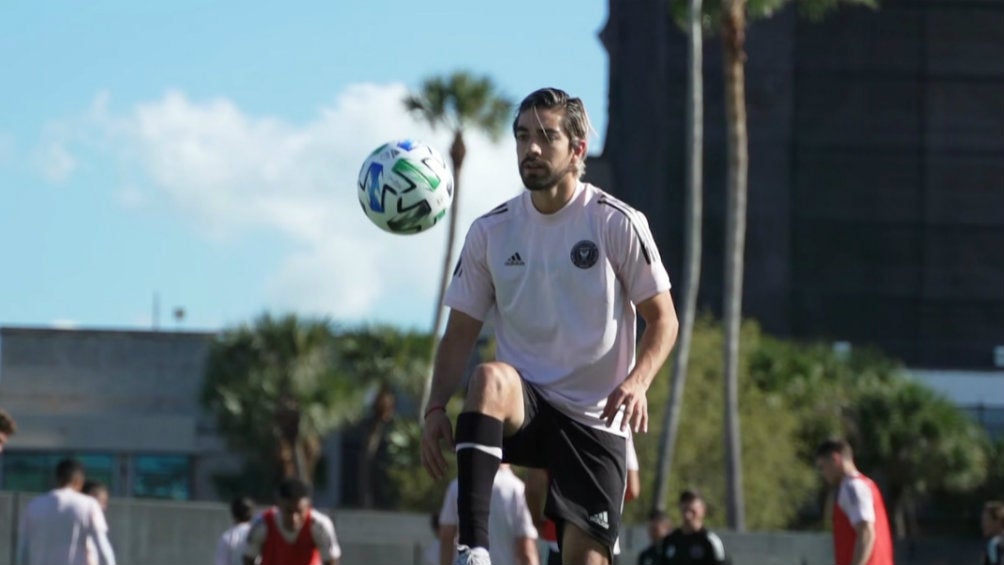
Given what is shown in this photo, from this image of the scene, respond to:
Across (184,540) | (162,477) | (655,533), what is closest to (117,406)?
(162,477)

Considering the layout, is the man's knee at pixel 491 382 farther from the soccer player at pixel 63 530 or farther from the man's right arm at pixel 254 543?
the soccer player at pixel 63 530

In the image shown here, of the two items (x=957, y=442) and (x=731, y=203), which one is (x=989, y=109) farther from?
(x=731, y=203)

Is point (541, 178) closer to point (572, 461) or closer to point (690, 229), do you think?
point (572, 461)

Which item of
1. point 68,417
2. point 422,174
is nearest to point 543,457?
point 422,174

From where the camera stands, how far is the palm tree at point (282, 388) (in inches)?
2039

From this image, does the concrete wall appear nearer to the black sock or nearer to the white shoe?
the black sock

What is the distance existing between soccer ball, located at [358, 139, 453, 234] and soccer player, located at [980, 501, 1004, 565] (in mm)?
10263

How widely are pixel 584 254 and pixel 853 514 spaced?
5.32 m

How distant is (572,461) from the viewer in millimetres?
7812

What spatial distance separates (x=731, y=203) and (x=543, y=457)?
30.7 metres

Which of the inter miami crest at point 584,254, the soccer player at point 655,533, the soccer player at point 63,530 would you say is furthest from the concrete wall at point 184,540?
the inter miami crest at point 584,254

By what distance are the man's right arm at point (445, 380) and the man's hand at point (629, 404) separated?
559mm

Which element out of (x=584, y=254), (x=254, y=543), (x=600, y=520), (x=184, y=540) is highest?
(x=584, y=254)

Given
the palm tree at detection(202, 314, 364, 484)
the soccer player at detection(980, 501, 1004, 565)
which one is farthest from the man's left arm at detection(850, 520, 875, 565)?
the palm tree at detection(202, 314, 364, 484)
